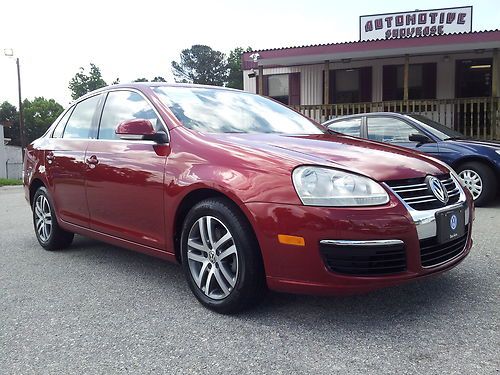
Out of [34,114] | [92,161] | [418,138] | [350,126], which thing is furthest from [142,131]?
[34,114]

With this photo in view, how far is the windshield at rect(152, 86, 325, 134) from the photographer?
3.51 meters

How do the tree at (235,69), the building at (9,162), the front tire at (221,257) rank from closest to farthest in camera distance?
the front tire at (221,257), the building at (9,162), the tree at (235,69)

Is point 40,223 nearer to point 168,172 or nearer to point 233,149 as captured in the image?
point 168,172

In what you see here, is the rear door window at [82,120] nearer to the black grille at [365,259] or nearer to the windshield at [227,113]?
the windshield at [227,113]

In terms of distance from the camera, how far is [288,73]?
16062mm

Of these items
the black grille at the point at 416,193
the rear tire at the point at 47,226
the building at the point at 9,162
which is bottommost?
the building at the point at 9,162

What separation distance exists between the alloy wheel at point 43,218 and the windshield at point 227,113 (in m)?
1.92

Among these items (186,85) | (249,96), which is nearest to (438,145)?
(249,96)

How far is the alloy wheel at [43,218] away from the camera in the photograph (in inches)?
191

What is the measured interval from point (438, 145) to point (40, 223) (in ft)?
17.4

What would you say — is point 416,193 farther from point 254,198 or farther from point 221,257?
point 221,257

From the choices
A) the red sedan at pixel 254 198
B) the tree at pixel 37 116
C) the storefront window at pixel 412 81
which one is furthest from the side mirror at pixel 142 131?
the tree at pixel 37 116

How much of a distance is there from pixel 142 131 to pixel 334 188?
140 cm

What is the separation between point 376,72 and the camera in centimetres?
1480
